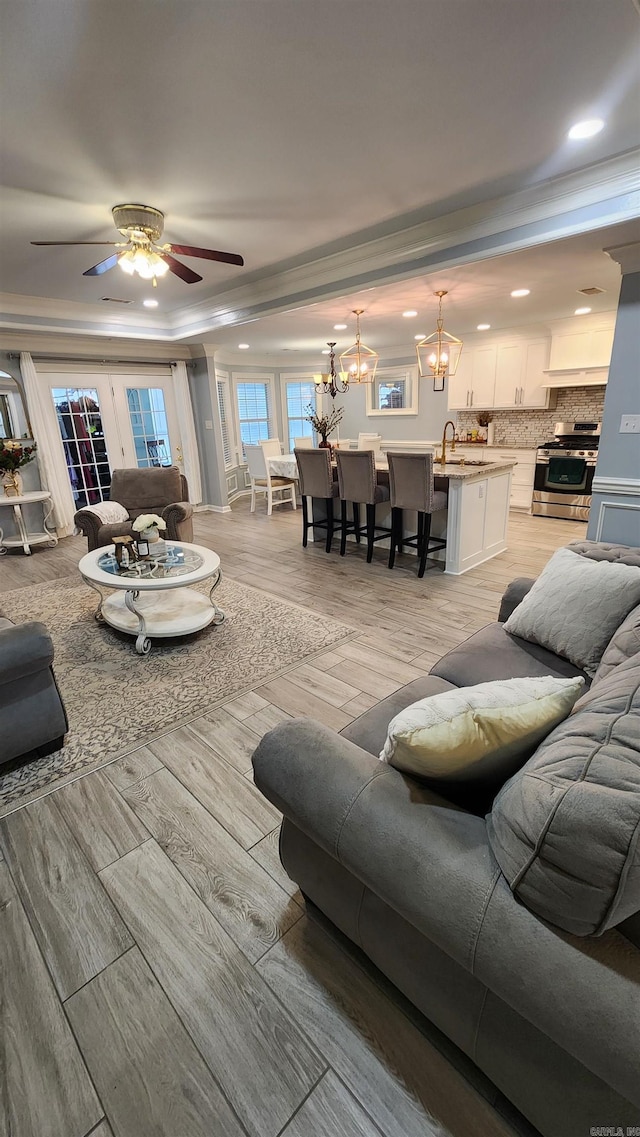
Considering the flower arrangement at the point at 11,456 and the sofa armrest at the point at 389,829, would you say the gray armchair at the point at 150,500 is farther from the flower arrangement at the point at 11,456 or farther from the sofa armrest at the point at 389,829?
the sofa armrest at the point at 389,829

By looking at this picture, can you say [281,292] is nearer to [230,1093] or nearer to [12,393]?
[12,393]

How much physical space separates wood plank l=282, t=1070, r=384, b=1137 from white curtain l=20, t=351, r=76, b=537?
630 cm

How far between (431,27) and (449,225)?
178 centimetres

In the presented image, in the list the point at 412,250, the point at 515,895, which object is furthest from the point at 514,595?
the point at 412,250

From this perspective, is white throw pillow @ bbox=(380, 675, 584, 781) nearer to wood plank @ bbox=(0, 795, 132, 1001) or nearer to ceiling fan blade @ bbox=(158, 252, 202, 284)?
wood plank @ bbox=(0, 795, 132, 1001)

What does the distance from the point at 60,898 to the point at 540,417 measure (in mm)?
7572

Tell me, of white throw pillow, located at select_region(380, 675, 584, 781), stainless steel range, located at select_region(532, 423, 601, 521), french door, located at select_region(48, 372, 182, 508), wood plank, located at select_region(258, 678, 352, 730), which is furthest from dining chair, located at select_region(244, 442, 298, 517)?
white throw pillow, located at select_region(380, 675, 584, 781)

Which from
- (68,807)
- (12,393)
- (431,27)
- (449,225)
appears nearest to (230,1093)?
(68,807)

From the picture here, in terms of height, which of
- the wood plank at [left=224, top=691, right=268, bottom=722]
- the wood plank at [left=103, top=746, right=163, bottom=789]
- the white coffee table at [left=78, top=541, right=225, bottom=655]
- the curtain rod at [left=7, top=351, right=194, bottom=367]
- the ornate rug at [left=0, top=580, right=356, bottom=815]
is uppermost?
the curtain rod at [left=7, top=351, right=194, bottom=367]

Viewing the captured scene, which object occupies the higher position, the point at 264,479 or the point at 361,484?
the point at 361,484

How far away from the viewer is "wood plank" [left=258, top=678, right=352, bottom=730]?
7.84 ft

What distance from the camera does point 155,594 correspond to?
376cm

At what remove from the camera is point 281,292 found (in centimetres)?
452

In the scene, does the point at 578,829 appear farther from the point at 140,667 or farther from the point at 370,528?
the point at 370,528
